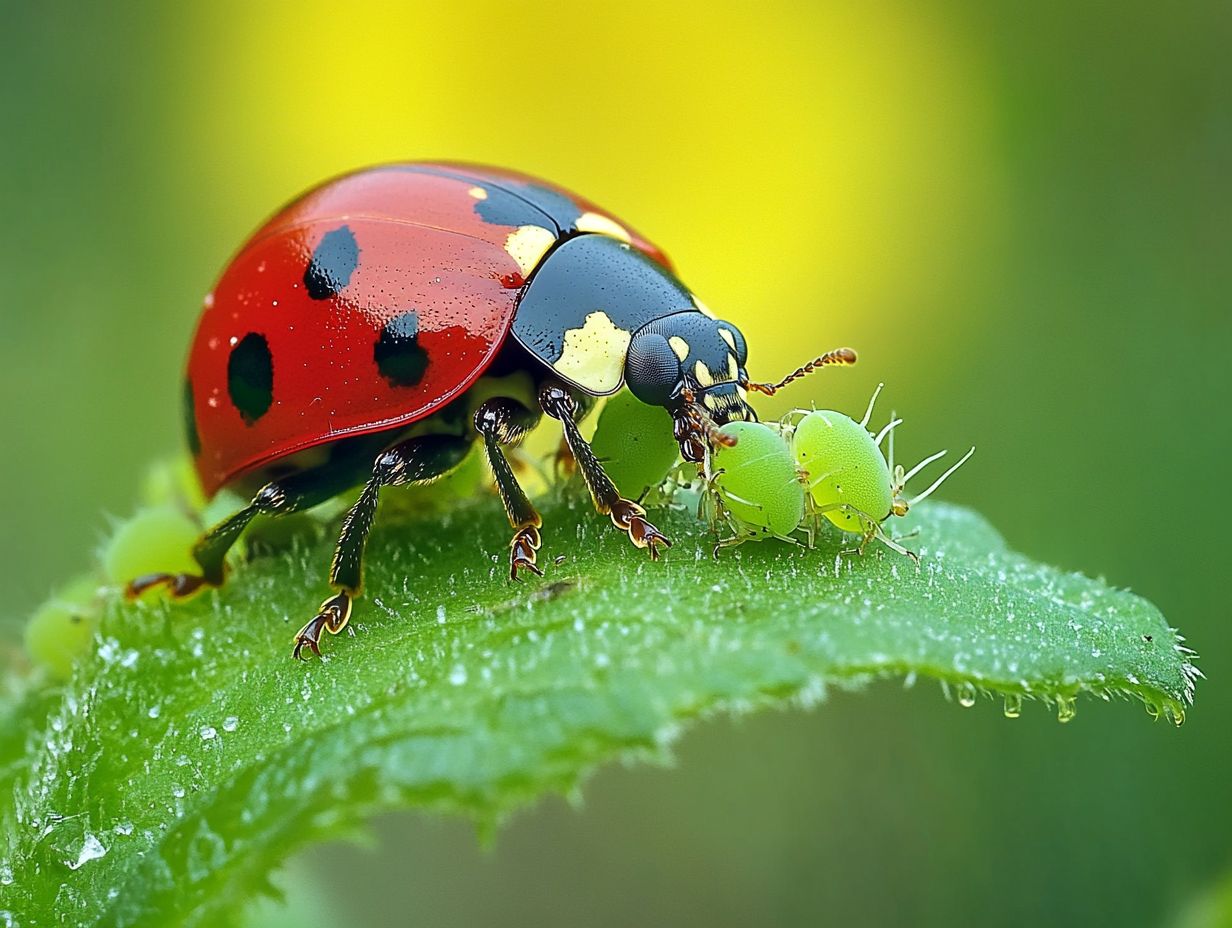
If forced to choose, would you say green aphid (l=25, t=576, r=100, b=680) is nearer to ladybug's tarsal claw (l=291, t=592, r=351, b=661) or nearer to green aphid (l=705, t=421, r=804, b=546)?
ladybug's tarsal claw (l=291, t=592, r=351, b=661)

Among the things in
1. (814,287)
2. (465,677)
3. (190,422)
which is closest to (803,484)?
(465,677)

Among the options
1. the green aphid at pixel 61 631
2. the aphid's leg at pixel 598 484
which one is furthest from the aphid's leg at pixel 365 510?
the green aphid at pixel 61 631

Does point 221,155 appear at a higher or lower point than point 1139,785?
higher

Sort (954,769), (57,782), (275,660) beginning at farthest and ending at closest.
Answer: (954,769) < (275,660) < (57,782)

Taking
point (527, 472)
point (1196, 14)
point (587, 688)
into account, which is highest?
point (1196, 14)

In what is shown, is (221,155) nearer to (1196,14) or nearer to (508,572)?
(1196,14)

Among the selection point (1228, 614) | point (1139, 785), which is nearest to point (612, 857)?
point (1139, 785)

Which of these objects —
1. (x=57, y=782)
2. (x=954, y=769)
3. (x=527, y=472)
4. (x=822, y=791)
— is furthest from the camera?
(x=822, y=791)
